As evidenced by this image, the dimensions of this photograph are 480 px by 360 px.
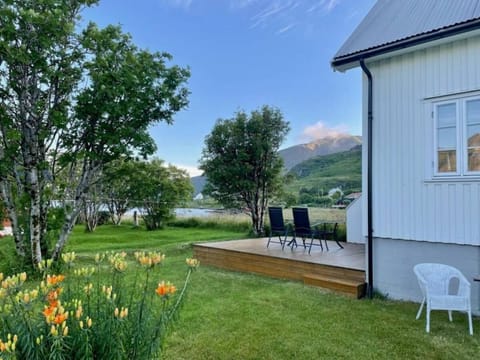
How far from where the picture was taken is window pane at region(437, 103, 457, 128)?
4.88 meters

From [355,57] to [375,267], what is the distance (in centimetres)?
337

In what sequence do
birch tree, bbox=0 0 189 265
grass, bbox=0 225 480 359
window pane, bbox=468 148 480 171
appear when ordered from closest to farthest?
grass, bbox=0 225 480 359 → window pane, bbox=468 148 480 171 → birch tree, bbox=0 0 189 265

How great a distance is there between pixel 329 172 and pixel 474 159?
49.1 feet

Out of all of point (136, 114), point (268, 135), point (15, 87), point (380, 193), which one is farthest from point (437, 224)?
point (268, 135)

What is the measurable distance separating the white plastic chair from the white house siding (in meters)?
0.61

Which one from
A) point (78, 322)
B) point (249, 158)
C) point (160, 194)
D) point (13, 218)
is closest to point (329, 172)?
point (249, 158)

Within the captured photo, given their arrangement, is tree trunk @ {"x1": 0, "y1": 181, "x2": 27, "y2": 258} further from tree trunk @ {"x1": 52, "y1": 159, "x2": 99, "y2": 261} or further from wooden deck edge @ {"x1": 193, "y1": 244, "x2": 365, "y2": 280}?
wooden deck edge @ {"x1": 193, "y1": 244, "x2": 365, "y2": 280}

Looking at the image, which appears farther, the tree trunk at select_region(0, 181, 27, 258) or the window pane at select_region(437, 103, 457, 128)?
the tree trunk at select_region(0, 181, 27, 258)

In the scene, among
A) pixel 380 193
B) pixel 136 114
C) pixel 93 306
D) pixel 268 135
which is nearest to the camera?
pixel 93 306

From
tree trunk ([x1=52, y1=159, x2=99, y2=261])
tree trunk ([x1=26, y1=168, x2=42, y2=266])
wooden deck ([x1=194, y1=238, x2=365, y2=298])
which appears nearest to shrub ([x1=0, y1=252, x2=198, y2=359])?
wooden deck ([x1=194, y1=238, x2=365, y2=298])

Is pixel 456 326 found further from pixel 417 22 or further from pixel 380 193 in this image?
A: pixel 417 22

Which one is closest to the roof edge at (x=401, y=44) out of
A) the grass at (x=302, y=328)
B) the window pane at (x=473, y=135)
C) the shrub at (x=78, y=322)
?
the window pane at (x=473, y=135)

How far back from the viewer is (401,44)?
16.5ft

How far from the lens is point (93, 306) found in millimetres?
2416
